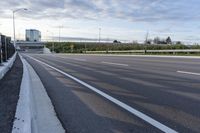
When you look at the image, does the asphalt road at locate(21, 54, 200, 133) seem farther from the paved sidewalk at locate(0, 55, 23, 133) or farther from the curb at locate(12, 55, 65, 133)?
the paved sidewalk at locate(0, 55, 23, 133)

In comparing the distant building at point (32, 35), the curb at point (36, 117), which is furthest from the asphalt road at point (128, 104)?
the distant building at point (32, 35)

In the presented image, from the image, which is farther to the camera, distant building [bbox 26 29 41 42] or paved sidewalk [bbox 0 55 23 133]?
distant building [bbox 26 29 41 42]

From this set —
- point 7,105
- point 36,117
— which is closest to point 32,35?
point 7,105

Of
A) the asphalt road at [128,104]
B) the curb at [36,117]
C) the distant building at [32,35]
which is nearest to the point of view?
the curb at [36,117]

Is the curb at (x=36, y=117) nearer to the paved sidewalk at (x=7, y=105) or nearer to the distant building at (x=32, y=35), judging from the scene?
the paved sidewalk at (x=7, y=105)

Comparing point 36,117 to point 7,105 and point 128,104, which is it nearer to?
point 7,105

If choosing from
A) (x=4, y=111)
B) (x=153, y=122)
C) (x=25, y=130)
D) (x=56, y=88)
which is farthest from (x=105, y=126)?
(x=56, y=88)

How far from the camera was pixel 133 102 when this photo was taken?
358 inches

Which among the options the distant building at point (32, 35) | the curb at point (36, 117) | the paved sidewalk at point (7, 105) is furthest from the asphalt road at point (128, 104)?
the distant building at point (32, 35)

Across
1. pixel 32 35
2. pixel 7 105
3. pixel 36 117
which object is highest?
pixel 32 35

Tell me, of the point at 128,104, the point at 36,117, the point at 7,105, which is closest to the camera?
the point at 36,117

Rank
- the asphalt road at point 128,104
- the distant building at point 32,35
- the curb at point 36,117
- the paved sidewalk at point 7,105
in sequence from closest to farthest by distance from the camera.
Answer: the curb at point 36,117 < the paved sidewalk at point 7,105 < the asphalt road at point 128,104 < the distant building at point 32,35

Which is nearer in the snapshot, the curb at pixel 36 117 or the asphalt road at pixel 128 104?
the curb at pixel 36 117

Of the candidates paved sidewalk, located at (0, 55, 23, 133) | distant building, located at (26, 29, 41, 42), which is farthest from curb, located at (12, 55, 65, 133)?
distant building, located at (26, 29, 41, 42)
